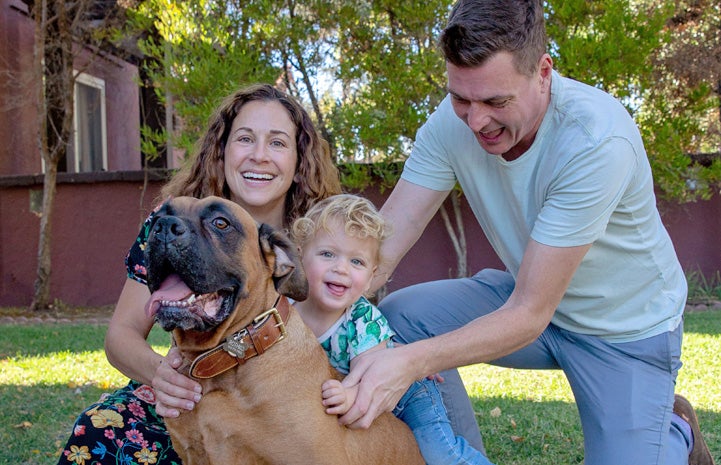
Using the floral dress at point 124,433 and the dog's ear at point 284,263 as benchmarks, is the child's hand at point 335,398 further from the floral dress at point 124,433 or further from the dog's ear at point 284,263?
the floral dress at point 124,433

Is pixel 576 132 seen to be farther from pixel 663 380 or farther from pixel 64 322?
pixel 64 322

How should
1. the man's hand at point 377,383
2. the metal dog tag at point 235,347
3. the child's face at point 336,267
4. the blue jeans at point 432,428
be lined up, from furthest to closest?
the child's face at point 336,267, the blue jeans at point 432,428, the man's hand at point 377,383, the metal dog tag at point 235,347

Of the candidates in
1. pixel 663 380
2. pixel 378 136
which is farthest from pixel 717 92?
pixel 663 380

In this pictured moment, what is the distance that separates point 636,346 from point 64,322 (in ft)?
26.8

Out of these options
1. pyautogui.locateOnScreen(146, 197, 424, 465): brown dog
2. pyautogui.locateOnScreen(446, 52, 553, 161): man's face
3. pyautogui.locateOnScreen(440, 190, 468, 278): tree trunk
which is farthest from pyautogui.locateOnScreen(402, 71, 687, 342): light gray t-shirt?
pyautogui.locateOnScreen(440, 190, 468, 278): tree trunk

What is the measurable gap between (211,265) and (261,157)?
1.02 meters

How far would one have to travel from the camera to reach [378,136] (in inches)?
370

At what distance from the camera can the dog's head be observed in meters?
2.64

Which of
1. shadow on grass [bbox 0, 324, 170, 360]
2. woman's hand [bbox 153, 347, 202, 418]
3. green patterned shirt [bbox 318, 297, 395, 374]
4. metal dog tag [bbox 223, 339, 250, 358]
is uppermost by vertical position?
metal dog tag [bbox 223, 339, 250, 358]

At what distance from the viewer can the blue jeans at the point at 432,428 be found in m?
3.22

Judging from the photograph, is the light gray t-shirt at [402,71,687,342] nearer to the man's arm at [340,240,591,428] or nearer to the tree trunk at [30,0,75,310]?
the man's arm at [340,240,591,428]

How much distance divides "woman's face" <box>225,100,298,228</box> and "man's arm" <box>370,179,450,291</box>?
22.5 inches

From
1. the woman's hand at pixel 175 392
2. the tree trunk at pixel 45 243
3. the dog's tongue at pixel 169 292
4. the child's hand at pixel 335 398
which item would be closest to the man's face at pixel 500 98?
the child's hand at pixel 335 398

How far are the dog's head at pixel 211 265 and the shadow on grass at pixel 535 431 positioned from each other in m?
2.18
